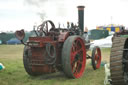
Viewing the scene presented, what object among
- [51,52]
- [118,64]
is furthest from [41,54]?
[118,64]

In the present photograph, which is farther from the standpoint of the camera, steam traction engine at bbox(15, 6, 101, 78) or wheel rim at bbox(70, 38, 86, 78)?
wheel rim at bbox(70, 38, 86, 78)

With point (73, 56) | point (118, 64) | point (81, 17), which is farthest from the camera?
point (81, 17)

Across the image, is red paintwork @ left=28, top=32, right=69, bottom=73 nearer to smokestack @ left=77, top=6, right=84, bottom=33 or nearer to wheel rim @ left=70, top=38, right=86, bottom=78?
wheel rim @ left=70, top=38, right=86, bottom=78

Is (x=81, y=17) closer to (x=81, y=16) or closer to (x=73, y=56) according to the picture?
(x=81, y=16)

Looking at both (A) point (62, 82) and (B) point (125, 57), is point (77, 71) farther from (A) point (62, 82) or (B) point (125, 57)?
(B) point (125, 57)

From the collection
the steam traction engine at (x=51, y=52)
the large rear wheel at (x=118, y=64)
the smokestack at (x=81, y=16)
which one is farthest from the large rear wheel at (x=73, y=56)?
the large rear wheel at (x=118, y=64)

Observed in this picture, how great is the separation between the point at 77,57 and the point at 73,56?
382 millimetres

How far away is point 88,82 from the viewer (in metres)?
5.04

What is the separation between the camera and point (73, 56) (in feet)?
18.0

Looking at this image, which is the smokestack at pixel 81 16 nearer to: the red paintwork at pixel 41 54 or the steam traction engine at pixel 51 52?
the steam traction engine at pixel 51 52

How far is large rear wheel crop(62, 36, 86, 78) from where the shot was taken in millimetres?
5223

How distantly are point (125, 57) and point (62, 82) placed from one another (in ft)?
6.89

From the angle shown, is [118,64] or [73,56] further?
[73,56]

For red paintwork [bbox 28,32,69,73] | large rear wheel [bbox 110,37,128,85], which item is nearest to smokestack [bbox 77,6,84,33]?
red paintwork [bbox 28,32,69,73]
